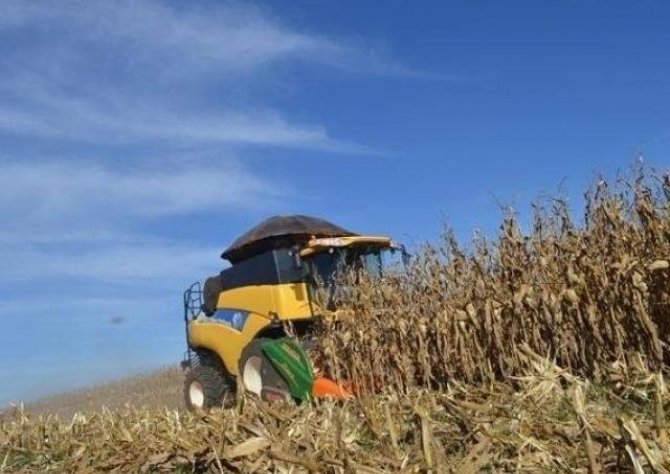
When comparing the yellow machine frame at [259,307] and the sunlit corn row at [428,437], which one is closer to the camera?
the sunlit corn row at [428,437]

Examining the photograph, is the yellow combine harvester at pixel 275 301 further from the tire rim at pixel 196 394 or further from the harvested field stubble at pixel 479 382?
the harvested field stubble at pixel 479 382

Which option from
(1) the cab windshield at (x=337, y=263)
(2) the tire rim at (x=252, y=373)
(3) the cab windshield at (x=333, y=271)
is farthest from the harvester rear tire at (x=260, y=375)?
(1) the cab windshield at (x=337, y=263)

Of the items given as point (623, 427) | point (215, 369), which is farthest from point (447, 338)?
point (623, 427)

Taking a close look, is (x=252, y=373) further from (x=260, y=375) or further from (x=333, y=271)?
(x=333, y=271)

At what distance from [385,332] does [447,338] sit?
116cm

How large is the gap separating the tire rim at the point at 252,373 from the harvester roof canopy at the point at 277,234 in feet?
6.01

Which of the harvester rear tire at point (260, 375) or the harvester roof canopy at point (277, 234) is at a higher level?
the harvester roof canopy at point (277, 234)

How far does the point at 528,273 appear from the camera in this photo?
8922 mm

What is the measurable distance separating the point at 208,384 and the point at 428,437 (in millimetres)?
10311

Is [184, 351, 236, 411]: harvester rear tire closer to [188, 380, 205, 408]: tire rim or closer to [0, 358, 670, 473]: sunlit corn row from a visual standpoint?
[188, 380, 205, 408]: tire rim

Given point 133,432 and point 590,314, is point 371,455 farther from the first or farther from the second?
point 590,314

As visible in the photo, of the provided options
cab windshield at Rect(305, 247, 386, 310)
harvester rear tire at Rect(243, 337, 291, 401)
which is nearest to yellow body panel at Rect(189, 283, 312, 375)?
cab windshield at Rect(305, 247, 386, 310)

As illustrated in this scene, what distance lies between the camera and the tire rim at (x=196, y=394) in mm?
13656

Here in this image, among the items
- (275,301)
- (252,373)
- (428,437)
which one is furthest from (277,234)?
(428,437)
